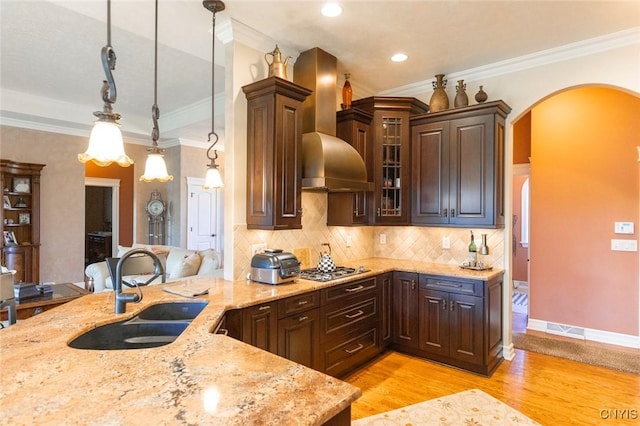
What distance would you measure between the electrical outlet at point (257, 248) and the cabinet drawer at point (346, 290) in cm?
71

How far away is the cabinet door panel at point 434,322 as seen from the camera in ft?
11.4

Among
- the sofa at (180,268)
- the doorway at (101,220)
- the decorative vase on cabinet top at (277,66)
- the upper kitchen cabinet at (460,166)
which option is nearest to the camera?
the decorative vase on cabinet top at (277,66)

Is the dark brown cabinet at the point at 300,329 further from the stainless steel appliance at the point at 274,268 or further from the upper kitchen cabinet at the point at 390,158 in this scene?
the upper kitchen cabinet at the point at 390,158

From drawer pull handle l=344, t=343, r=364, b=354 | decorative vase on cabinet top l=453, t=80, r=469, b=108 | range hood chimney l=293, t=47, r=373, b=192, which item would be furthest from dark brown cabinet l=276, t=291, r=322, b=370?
decorative vase on cabinet top l=453, t=80, r=469, b=108

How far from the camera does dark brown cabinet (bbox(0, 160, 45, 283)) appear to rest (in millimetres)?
5691

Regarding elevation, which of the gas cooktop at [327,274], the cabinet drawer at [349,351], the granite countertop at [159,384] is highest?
the gas cooktop at [327,274]

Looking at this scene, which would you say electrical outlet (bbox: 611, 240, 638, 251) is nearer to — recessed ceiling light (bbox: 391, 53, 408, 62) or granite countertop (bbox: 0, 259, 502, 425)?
recessed ceiling light (bbox: 391, 53, 408, 62)

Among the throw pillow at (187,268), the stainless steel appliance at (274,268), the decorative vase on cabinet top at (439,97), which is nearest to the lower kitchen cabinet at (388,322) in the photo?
the stainless steel appliance at (274,268)

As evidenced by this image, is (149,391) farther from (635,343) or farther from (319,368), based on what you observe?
(635,343)

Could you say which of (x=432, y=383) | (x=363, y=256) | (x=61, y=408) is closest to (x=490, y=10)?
(x=363, y=256)

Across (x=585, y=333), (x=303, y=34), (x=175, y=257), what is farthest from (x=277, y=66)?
(x=585, y=333)

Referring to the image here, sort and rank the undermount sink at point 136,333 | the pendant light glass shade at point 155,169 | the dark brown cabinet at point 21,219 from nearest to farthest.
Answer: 1. the undermount sink at point 136,333
2. the pendant light glass shade at point 155,169
3. the dark brown cabinet at point 21,219

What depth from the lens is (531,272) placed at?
183 inches

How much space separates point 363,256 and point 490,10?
9.35 ft
